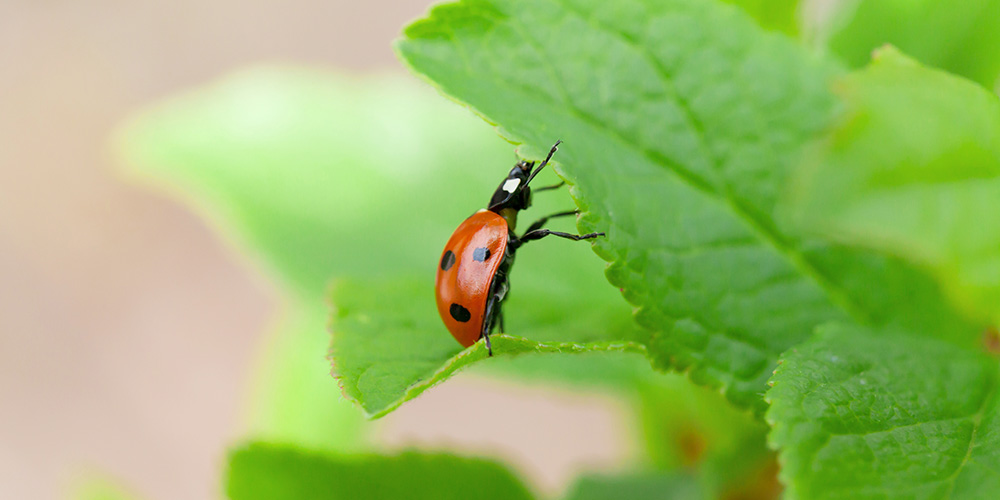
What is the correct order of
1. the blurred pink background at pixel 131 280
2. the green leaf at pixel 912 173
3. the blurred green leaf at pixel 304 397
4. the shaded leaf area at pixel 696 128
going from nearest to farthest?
the green leaf at pixel 912 173 < the shaded leaf area at pixel 696 128 < the blurred green leaf at pixel 304 397 < the blurred pink background at pixel 131 280

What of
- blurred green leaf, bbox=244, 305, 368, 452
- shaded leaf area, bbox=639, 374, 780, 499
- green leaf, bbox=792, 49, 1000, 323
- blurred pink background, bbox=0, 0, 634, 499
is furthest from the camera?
blurred pink background, bbox=0, 0, 634, 499

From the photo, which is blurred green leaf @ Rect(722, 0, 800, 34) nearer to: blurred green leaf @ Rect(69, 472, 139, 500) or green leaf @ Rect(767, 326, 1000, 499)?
green leaf @ Rect(767, 326, 1000, 499)

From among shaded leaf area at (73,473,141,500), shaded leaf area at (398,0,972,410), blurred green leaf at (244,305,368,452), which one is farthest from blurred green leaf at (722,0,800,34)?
shaded leaf area at (73,473,141,500)

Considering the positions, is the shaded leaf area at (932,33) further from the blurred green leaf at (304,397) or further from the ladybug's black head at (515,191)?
the blurred green leaf at (304,397)

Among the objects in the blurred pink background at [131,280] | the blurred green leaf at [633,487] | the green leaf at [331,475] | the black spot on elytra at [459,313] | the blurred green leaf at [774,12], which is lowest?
the green leaf at [331,475]

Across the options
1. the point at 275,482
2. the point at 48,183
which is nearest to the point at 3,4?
the point at 48,183

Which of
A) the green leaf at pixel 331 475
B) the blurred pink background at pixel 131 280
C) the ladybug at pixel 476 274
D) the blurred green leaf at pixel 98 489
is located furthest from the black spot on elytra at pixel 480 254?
the blurred pink background at pixel 131 280

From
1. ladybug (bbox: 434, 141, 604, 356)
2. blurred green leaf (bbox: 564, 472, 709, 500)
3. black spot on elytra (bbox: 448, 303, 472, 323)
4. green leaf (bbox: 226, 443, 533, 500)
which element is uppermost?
ladybug (bbox: 434, 141, 604, 356)

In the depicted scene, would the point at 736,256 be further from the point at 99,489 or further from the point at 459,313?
the point at 99,489

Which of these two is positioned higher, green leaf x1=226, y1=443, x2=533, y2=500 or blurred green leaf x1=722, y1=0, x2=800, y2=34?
blurred green leaf x1=722, y1=0, x2=800, y2=34
